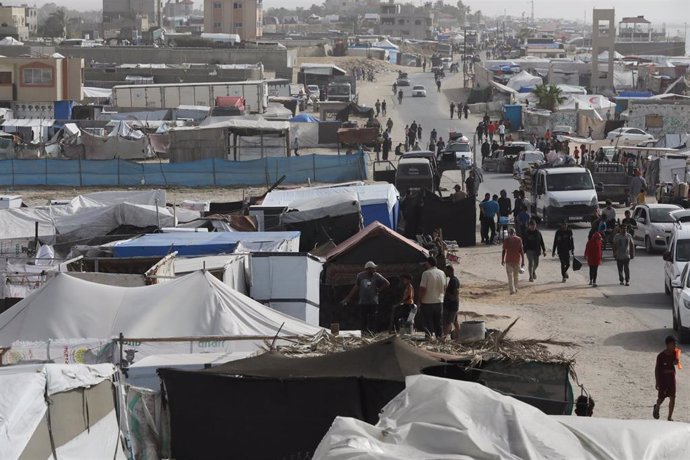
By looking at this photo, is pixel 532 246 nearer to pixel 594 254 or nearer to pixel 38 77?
pixel 594 254

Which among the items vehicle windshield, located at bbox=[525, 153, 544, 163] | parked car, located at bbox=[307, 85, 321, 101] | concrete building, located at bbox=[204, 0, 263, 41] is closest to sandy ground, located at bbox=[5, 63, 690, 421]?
vehicle windshield, located at bbox=[525, 153, 544, 163]

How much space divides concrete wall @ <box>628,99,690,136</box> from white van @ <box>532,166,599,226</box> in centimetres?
2631

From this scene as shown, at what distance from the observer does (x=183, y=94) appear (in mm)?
63312

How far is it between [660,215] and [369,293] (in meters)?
12.0

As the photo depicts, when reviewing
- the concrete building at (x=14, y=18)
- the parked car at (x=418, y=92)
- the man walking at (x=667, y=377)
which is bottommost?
the parked car at (x=418, y=92)

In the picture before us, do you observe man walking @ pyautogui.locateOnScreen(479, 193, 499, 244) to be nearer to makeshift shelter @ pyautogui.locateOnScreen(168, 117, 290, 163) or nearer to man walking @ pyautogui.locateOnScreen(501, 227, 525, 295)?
man walking @ pyautogui.locateOnScreen(501, 227, 525, 295)

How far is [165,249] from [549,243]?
42.7ft

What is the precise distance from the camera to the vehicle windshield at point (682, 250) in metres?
20.9

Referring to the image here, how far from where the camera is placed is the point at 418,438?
24.2 ft

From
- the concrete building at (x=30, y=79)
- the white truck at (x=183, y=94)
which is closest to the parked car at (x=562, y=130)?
the white truck at (x=183, y=94)

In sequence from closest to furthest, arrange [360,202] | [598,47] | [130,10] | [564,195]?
[360,202] < [564,195] < [598,47] < [130,10]

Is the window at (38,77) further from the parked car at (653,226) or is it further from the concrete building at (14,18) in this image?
the concrete building at (14,18)

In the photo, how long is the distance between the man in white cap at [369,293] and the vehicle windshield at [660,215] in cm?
1144

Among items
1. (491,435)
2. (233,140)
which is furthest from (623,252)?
(233,140)
